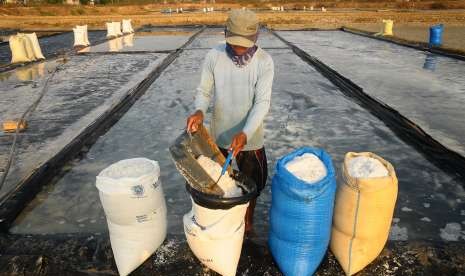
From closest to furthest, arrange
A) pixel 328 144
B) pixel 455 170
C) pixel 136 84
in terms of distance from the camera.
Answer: pixel 455 170 < pixel 328 144 < pixel 136 84

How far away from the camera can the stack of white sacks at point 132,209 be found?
2.25 m

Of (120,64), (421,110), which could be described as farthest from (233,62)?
(120,64)

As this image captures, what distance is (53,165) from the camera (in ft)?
14.1

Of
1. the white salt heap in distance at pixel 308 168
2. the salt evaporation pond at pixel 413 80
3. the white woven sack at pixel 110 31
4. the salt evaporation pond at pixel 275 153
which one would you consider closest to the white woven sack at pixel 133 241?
the salt evaporation pond at pixel 275 153

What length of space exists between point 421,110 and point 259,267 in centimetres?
527

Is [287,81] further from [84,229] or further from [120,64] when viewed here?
[84,229]

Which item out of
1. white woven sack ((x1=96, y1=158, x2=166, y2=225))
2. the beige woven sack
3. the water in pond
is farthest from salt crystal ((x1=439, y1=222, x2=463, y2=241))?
the water in pond

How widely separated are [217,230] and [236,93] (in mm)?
974

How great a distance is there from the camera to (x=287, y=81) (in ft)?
29.3

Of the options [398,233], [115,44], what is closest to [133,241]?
[398,233]

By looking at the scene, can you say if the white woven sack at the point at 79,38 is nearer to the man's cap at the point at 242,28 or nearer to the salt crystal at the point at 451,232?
the man's cap at the point at 242,28

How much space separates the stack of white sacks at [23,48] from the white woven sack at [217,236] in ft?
38.5

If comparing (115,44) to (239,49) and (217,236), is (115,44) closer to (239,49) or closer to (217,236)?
(239,49)

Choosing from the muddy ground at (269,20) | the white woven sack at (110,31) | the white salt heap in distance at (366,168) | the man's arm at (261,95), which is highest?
the muddy ground at (269,20)
